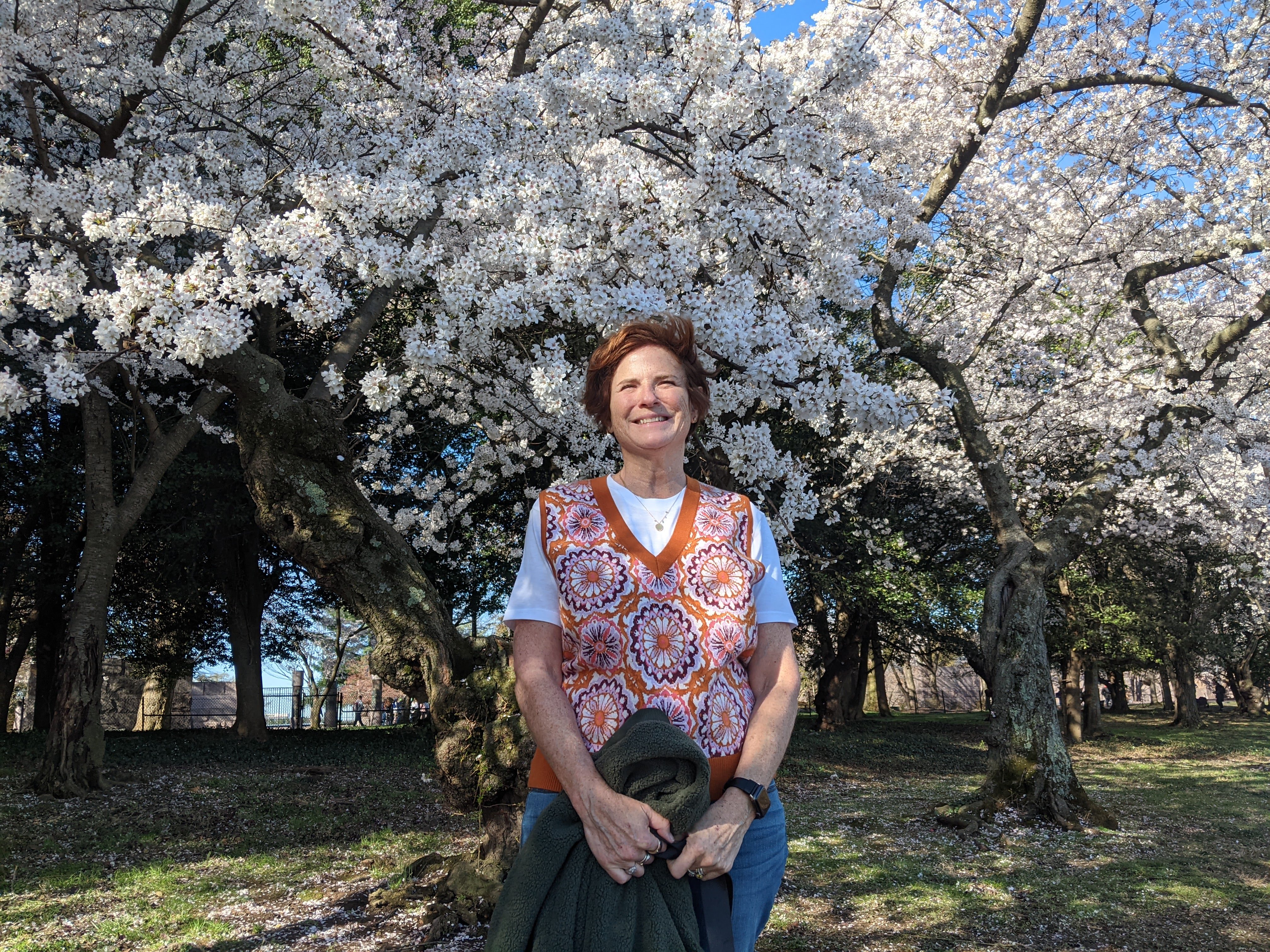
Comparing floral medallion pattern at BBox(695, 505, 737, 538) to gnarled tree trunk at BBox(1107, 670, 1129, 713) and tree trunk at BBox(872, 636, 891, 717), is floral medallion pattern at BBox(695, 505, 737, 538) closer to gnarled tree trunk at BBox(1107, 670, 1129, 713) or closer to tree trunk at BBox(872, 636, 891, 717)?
tree trunk at BBox(872, 636, 891, 717)

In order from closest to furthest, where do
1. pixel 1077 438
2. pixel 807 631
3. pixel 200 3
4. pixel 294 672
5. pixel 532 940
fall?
pixel 532 940 < pixel 200 3 < pixel 1077 438 < pixel 807 631 < pixel 294 672

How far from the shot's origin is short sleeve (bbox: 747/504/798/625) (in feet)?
6.41

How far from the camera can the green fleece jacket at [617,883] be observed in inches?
59.3

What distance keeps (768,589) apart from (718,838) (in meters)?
0.57

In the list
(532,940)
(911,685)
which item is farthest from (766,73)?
(911,685)

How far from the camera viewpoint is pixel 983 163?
11719 mm

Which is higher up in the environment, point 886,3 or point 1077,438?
point 886,3

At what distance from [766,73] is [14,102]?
8979 mm

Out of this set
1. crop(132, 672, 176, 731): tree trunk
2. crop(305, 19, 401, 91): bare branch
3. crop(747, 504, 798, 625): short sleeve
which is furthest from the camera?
crop(132, 672, 176, 731): tree trunk

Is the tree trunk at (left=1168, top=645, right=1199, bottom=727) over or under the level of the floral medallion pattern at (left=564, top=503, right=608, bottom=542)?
under

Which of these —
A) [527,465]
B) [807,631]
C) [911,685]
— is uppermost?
[527,465]

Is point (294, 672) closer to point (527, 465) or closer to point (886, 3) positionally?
point (527, 465)

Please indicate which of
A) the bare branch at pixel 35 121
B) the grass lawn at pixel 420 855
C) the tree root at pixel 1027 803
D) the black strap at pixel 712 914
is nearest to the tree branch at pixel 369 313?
the grass lawn at pixel 420 855

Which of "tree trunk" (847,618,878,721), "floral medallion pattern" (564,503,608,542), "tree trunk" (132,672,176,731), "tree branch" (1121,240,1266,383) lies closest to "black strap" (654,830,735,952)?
Answer: "floral medallion pattern" (564,503,608,542)
